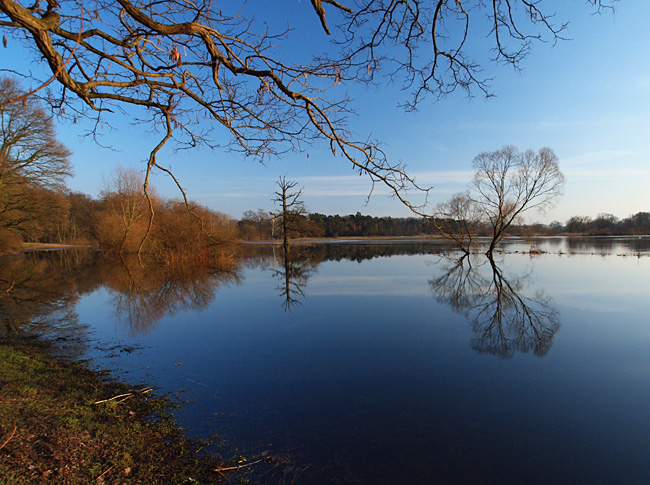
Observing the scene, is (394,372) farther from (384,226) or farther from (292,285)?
(384,226)

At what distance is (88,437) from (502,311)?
27.4 ft

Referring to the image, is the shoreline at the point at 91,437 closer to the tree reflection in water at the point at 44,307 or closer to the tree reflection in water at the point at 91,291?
the tree reflection in water at the point at 44,307

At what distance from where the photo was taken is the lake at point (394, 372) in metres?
3.04

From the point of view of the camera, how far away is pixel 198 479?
2.65 meters

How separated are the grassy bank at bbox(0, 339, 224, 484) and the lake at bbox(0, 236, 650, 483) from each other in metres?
0.33

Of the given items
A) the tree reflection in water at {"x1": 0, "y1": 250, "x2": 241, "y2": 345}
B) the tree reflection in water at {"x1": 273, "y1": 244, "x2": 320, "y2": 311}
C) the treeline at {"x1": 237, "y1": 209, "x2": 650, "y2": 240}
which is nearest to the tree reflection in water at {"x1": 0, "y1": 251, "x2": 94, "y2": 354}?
the tree reflection in water at {"x1": 0, "y1": 250, "x2": 241, "y2": 345}

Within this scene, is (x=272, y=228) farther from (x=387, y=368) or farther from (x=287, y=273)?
(x=387, y=368)

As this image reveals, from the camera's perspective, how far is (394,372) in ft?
16.2

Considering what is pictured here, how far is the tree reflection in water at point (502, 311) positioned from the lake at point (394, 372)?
56mm

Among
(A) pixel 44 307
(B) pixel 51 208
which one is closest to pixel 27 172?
(B) pixel 51 208

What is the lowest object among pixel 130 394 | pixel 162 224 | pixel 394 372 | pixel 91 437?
pixel 394 372

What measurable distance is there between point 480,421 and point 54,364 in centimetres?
564

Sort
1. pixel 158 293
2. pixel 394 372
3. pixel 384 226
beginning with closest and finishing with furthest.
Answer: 1. pixel 394 372
2. pixel 158 293
3. pixel 384 226

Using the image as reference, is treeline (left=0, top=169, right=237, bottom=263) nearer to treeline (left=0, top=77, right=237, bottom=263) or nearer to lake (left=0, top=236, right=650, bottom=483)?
treeline (left=0, top=77, right=237, bottom=263)
